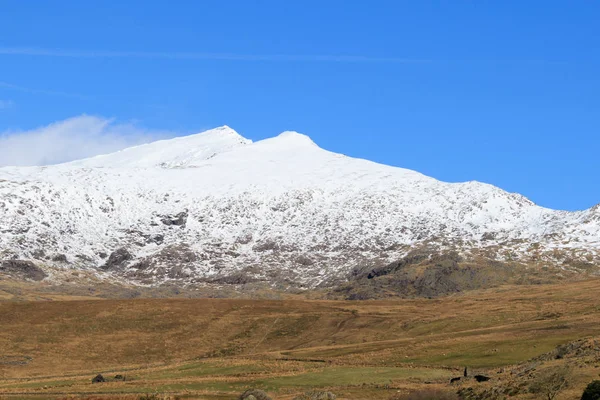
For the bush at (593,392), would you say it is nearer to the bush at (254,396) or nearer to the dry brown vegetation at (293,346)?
the dry brown vegetation at (293,346)

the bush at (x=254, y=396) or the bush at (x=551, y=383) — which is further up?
the bush at (x=551, y=383)

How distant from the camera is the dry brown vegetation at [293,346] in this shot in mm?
67000

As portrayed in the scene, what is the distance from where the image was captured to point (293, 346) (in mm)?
118000

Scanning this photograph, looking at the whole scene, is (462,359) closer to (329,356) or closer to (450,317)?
(329,356)

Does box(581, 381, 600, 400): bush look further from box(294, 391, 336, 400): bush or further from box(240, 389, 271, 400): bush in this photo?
box(240, 389, 271, 400): bush

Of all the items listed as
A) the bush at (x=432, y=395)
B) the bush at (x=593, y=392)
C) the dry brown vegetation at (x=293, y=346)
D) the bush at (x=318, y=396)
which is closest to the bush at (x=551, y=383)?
the dry brown vegetation at (x=293, y=346)

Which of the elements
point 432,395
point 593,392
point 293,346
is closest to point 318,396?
point 432,395

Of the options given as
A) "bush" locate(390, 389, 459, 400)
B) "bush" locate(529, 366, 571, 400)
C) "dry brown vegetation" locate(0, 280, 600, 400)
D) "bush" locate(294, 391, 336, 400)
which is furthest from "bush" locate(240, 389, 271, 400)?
"bush" locate(529, 366, 571, 400)

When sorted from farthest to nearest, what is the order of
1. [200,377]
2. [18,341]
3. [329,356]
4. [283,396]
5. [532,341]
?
[18,341] < [329,356] < [532,341] < [200,377] < [283,396]

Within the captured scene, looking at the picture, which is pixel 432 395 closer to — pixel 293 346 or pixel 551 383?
pixel 551 383

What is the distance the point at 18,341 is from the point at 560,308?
76.9 m

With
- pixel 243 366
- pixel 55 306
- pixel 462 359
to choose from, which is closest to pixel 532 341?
pixel 462 359

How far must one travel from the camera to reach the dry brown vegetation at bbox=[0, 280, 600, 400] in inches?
2638

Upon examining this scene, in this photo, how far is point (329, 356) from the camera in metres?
96.1
